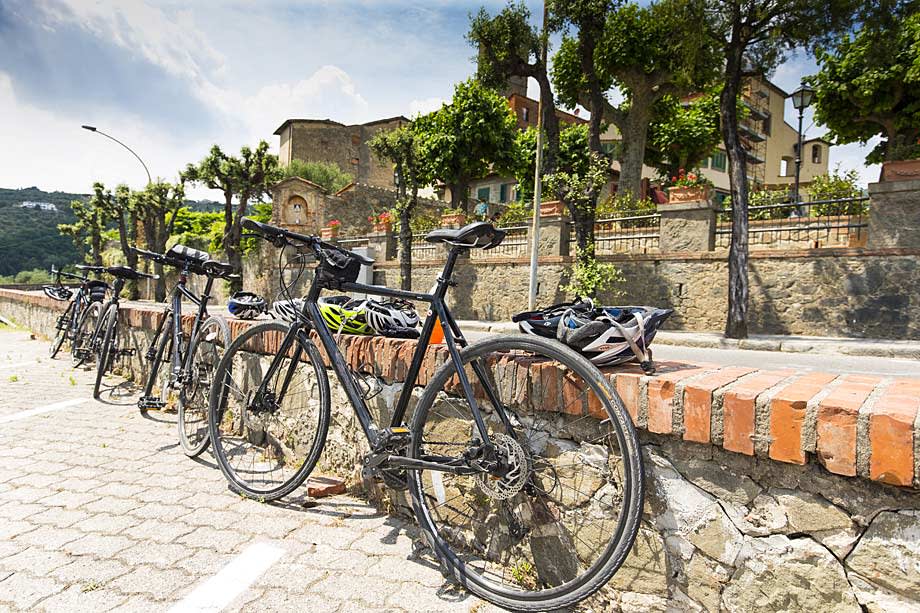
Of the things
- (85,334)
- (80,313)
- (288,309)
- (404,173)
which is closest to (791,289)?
(288,309)

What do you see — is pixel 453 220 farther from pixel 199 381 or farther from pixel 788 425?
pixel 788 425

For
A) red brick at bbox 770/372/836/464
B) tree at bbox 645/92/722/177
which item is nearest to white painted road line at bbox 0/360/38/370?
red brick at bbox 770/372/836/464

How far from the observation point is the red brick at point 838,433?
1392mm

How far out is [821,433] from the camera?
1.44 meters

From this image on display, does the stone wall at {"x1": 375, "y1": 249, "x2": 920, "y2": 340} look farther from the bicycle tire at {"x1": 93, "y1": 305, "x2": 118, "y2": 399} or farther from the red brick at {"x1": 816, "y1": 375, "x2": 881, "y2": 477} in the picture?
the red brick at {"x1": 816, "y1": 375, "x2": 881, "y2": 477}

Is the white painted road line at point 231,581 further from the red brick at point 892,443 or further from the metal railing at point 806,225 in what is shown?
the metal railing at point 806,225

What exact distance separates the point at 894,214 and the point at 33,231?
11443cm

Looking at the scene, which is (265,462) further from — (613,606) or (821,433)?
(821,433)

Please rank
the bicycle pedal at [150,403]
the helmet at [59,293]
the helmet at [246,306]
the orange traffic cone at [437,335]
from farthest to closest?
the helmet at [59,293] → the bicycle pedal at [150,403] → the helmet at [246,306] → the orange traffic cone at [437,335]

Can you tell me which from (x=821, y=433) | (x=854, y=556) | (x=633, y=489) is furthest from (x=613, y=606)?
(x=821, y=433)

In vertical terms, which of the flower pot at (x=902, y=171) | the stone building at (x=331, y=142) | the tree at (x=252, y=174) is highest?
the stone building at (x=331, y=142)

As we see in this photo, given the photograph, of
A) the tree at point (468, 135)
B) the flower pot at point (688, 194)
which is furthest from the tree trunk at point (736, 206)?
the tree at point (468, 135)

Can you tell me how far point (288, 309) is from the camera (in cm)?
312

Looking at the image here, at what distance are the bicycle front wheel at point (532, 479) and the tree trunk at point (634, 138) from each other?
18.8m
